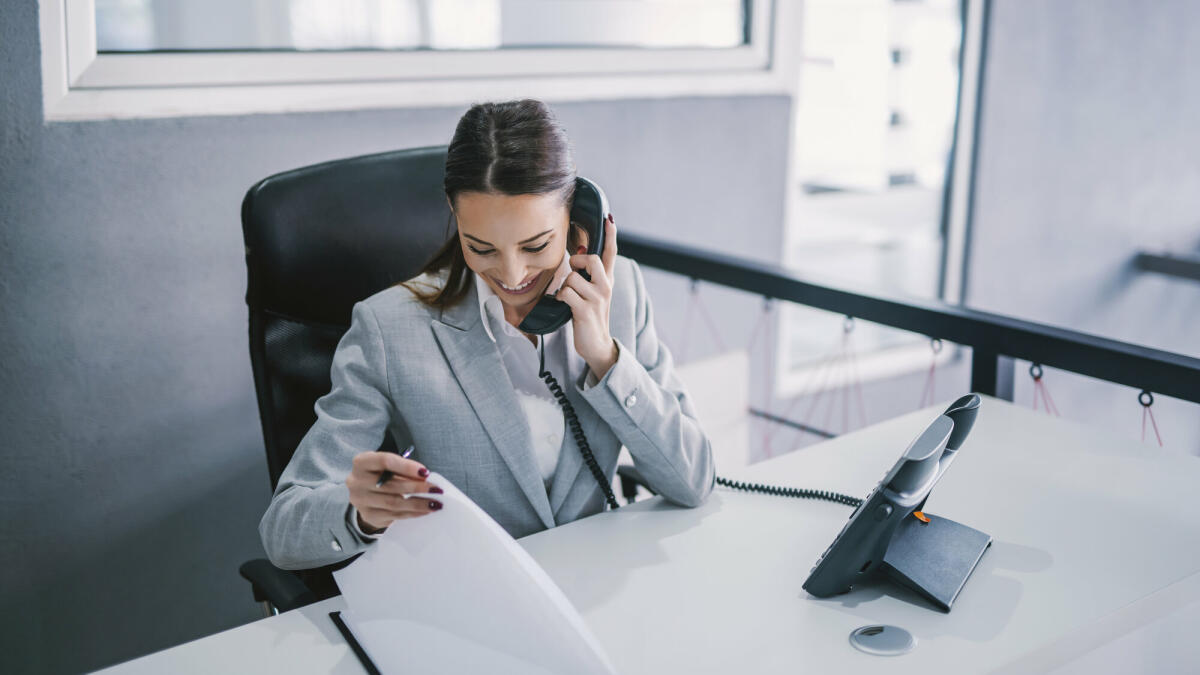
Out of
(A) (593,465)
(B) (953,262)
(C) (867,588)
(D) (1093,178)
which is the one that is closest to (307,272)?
(A) (593,465)

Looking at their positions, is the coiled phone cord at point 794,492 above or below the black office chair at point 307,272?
below

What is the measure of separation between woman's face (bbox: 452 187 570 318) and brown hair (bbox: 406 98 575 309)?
0.01 m

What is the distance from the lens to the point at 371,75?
2119 millimetres

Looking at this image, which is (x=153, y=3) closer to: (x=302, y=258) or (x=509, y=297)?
(x=302, y=258)

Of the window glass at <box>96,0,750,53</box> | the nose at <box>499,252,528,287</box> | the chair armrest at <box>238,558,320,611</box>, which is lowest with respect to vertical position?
the chair armrest at <box>238,558,320,611</box>

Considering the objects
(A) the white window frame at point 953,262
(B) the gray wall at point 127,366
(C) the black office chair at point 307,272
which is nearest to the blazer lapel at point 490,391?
(C) the black office chair at point 307,272

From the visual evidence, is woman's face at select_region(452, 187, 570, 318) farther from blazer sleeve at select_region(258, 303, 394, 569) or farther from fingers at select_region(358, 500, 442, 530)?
fingers at select_region(358, 500, 442, 530)

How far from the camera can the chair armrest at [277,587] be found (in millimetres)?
1212

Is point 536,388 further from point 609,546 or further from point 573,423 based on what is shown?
point 609,546

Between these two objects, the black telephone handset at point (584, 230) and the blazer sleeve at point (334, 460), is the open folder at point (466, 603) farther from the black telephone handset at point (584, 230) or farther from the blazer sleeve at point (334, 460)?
the black telephone handset at point (584, 230)

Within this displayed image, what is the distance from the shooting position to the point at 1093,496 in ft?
4.28

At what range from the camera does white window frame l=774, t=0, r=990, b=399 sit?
10.3ft

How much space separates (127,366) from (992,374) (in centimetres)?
153

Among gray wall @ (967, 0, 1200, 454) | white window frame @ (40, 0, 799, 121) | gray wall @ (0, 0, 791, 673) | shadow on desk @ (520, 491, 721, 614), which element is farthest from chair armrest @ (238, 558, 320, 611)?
gray wall @ (967, 0, 1200, 454)
